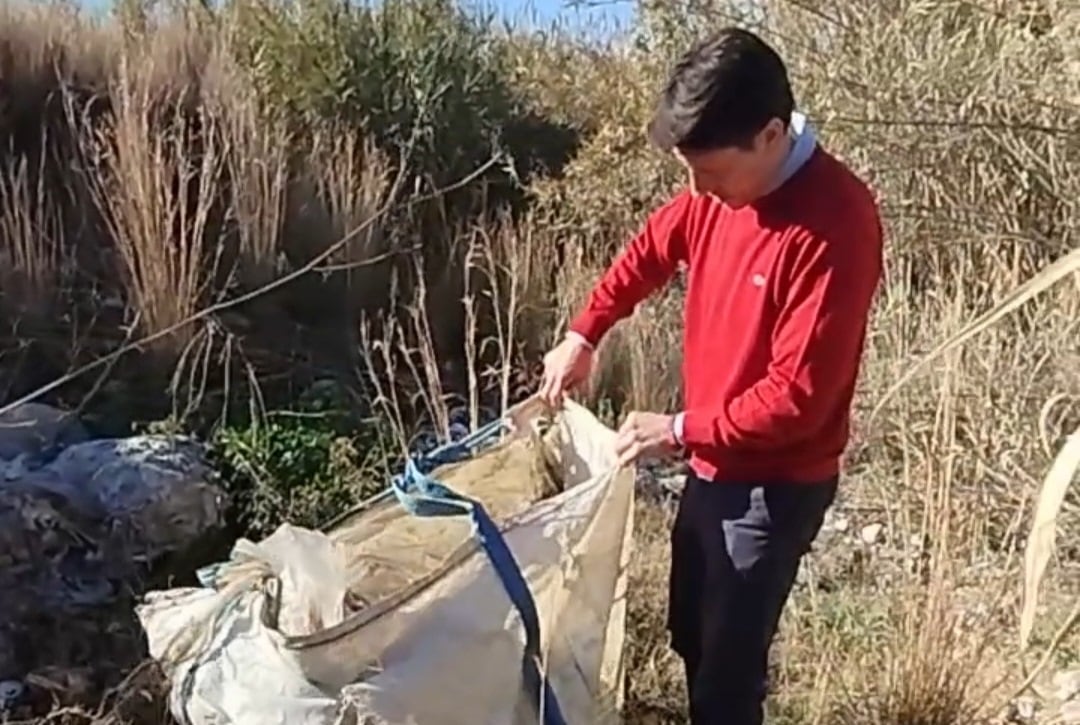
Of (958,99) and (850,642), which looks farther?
(958,99)

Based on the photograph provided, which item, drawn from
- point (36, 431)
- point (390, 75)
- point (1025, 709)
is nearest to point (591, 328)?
point (1025, 709)

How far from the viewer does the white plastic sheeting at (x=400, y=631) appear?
2592 mm

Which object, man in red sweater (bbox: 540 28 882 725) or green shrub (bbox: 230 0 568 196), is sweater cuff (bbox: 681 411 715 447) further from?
green shrub (bbox: 230 0 568 196)

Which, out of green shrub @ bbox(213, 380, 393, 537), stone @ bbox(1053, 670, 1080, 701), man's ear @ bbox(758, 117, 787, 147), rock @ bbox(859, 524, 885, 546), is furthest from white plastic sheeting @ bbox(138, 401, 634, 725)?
A: rock @ bbox(859, 524, 885, 546)

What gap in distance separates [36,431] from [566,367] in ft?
7.00

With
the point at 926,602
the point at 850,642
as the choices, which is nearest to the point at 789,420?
the point at 926,602

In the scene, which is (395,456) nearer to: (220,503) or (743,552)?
(220,503)

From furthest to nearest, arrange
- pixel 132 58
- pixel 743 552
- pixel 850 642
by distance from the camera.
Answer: pixel 132 58, pixel 850 642, pixel 743 552

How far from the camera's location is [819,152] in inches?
106

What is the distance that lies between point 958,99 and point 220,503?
2.78 m

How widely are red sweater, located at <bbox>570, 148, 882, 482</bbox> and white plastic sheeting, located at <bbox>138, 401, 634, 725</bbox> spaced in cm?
24

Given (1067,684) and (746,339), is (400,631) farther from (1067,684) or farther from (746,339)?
(1067,684)

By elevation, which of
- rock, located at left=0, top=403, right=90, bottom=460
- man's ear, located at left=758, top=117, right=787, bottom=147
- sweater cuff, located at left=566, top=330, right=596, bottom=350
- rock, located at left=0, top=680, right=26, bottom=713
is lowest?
rock, located at left=0, top=680, right=26, bottom=713

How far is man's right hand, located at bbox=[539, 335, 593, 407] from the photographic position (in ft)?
9.98
